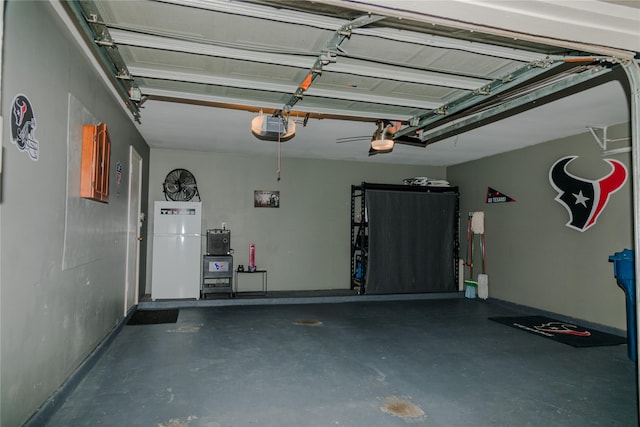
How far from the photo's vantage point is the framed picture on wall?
23.6 ft

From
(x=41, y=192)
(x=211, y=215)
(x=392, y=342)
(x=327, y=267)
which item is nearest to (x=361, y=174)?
(x=327, y=267)

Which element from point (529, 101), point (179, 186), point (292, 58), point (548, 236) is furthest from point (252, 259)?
point (529, 101)

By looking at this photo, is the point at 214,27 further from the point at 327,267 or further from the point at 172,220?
the point at 327,267

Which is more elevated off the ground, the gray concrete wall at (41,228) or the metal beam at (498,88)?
the metal beam at (498,88)

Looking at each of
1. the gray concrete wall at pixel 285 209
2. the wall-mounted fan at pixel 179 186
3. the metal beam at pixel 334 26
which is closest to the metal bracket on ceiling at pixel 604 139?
the metal beam at pixel 334 26

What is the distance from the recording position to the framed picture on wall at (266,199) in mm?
7194

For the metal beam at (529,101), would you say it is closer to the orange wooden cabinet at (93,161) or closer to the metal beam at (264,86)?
the metal beam at (264,86)

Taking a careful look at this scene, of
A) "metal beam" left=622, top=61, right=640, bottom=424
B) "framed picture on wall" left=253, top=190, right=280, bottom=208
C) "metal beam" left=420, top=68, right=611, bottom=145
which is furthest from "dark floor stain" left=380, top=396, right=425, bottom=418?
"framed picture on wall" left=253, top=190, right=280, bottom=208

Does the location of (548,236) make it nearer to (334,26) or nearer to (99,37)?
(334,26)

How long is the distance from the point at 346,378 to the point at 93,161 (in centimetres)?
265

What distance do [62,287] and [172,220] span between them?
359cm

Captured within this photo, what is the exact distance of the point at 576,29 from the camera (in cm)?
173

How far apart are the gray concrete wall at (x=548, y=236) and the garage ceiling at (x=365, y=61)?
55cm

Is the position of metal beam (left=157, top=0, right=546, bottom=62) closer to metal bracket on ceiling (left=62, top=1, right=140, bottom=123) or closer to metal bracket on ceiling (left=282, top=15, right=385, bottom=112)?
metal bracket on ceiling (left=282, top=15, right=385, bottom=112)
